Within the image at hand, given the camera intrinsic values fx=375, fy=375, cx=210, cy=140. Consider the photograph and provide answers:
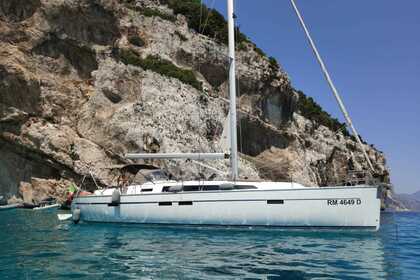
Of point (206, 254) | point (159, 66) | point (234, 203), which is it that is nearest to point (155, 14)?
point (159, 66)

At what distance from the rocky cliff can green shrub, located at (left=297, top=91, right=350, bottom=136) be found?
43.0 ft

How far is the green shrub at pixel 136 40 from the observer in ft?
140

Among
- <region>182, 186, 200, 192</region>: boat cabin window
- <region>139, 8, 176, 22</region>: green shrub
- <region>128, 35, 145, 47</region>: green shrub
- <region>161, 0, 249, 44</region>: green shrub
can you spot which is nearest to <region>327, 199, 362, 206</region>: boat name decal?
<region>182, 186, 200, 192</region>: boat cabin window

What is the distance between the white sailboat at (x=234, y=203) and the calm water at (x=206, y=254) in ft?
1.70

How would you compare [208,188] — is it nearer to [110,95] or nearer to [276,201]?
[276,201]

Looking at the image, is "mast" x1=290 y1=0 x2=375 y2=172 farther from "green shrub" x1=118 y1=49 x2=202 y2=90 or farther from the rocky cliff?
"green shrub" x1=118 y1=49 x2=202 y2=90

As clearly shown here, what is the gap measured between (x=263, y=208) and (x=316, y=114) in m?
50.1

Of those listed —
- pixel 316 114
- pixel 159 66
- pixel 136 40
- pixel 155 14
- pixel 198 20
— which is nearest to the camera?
pixel 159 66

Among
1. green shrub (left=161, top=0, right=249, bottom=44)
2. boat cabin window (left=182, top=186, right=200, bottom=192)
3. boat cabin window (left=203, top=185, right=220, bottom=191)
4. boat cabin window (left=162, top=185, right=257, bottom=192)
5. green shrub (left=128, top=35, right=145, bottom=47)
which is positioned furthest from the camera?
green shrub (left=161, top=0, right=249, bottom=44)

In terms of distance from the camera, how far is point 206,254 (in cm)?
1052

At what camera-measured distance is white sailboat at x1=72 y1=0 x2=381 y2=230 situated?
1381 centimetres

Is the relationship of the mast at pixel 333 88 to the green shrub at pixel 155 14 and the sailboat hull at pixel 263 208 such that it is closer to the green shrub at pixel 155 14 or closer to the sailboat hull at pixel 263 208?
the sailboat hull at pixel 263 208

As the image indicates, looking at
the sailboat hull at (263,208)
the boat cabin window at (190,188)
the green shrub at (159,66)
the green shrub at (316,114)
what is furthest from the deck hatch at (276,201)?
the green shrub at (316,114)

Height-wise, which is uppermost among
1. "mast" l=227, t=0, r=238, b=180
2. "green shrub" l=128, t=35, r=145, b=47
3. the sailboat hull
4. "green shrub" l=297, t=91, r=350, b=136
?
"green shrub" l=128, t=35, r=145, b=47
